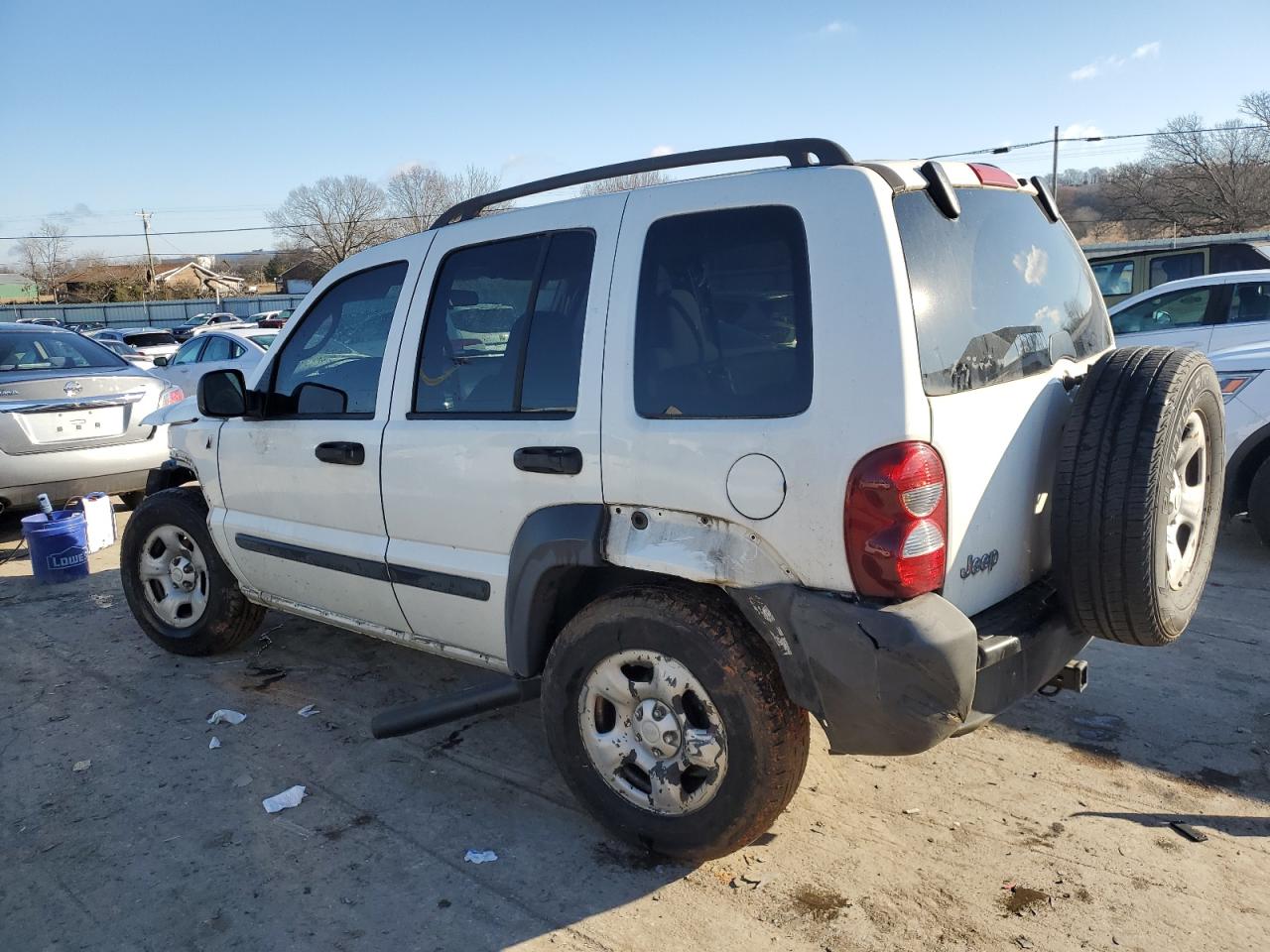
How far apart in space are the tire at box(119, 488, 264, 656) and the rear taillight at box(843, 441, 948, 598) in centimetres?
339

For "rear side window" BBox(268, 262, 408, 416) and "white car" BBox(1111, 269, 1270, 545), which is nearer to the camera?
"rear side window" BBox(268, 262, 408, 416)

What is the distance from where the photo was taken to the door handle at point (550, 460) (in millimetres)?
2838

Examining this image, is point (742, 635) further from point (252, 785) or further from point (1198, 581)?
point (252, 785)

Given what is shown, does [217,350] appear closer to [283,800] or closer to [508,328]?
[283,800]

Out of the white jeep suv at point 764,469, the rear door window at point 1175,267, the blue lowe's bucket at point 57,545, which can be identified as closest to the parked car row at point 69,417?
the blue lowe's bucket at point 57,545

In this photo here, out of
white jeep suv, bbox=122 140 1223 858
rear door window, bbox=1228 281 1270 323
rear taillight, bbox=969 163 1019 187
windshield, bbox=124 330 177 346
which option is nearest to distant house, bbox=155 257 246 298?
windshield, bbox=124 330 177 346

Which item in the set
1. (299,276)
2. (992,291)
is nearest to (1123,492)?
(992,291)

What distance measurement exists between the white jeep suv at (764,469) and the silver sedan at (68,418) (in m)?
4.27

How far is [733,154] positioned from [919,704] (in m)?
1.74

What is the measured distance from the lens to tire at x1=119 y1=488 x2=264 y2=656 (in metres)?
4.53

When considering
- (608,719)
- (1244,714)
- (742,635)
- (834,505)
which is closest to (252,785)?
(608,719)

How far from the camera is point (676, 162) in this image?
293 cm

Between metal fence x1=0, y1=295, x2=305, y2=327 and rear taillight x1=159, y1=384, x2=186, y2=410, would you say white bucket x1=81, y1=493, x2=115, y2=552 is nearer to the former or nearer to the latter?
rear taillight x1=159, y1=384, x2=186, y2=410

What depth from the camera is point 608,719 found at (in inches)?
116
